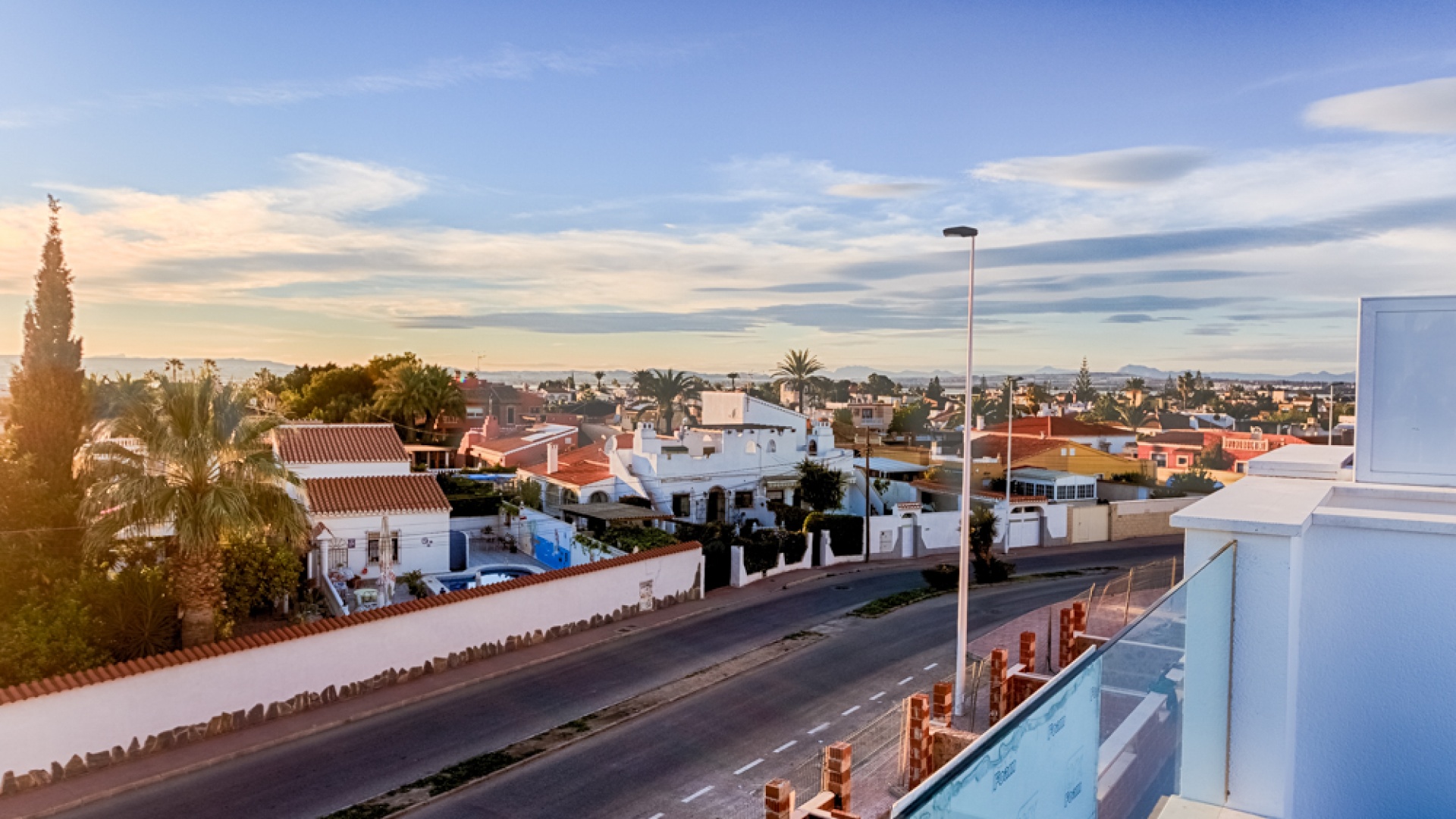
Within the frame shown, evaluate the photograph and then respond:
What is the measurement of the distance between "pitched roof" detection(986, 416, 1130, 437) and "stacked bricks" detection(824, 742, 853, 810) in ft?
167

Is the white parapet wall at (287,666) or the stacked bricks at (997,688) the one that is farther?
the stacked bricks at (997,688)

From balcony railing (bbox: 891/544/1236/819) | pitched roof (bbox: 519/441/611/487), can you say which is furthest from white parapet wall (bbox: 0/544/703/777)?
balcony railing (bbox: 891/544/1236/819)

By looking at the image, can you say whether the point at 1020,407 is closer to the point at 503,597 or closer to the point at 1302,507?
the point at 503,597

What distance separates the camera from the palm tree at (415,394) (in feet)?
212

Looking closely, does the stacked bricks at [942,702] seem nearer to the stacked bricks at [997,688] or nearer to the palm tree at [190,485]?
the stacked bricks at [997,688]

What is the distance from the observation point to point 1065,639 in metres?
18.4

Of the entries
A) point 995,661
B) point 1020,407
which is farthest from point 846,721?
point 1020,407

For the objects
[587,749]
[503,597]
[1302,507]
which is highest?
[1302,507]

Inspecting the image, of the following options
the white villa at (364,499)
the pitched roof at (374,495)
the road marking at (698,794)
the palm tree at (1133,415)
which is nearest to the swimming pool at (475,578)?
the white villa at (364,499)

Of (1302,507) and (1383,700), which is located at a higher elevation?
(1302,507)

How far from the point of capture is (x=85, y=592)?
17.7 metres

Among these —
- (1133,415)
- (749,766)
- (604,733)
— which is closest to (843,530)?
(604,733)

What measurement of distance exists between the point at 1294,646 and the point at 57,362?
27345 millimetres

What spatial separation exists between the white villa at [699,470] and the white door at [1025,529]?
341 inches
